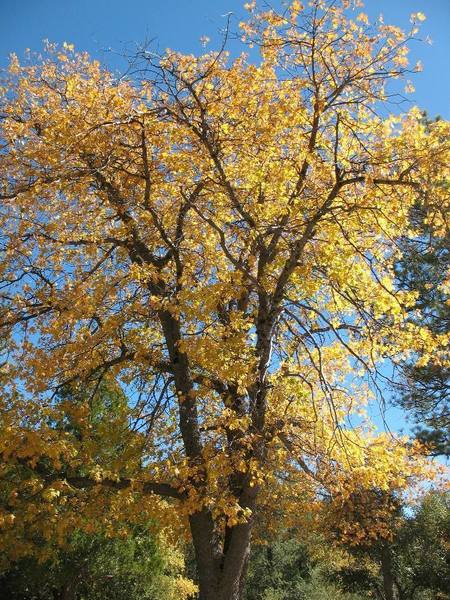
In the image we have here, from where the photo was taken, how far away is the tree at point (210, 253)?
6.68m

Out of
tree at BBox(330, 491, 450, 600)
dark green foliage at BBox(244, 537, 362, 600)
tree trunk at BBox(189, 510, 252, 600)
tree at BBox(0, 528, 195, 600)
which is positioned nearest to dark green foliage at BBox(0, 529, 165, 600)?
tree at BBox(0, 528, 195, 600)

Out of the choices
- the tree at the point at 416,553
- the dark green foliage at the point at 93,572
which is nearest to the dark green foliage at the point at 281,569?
the tree at the point at 416,553

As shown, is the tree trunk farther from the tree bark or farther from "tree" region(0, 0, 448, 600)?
the tree bark

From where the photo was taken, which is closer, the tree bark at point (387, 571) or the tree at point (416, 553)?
the tree bark at point (387, 571)

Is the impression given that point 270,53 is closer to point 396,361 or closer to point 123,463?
point 396,361

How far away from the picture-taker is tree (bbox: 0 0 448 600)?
668 cm

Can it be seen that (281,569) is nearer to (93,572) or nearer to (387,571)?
(387,571)

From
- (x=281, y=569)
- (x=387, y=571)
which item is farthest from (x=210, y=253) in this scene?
(x=281, y=569)

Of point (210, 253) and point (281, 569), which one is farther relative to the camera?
point (281, 569)

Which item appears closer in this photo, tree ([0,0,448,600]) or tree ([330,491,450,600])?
tree ([0,0,448,600])

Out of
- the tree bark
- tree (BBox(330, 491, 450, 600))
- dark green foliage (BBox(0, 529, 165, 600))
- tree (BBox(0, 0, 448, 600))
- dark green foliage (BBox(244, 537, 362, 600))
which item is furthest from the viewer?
dark green foliage (BBox(244, 537, 362, 600))

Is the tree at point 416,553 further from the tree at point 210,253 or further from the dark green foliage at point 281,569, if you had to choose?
the tree at point 210,253

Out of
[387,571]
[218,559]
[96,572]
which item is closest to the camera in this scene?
[218,559]

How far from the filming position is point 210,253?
341 inches
